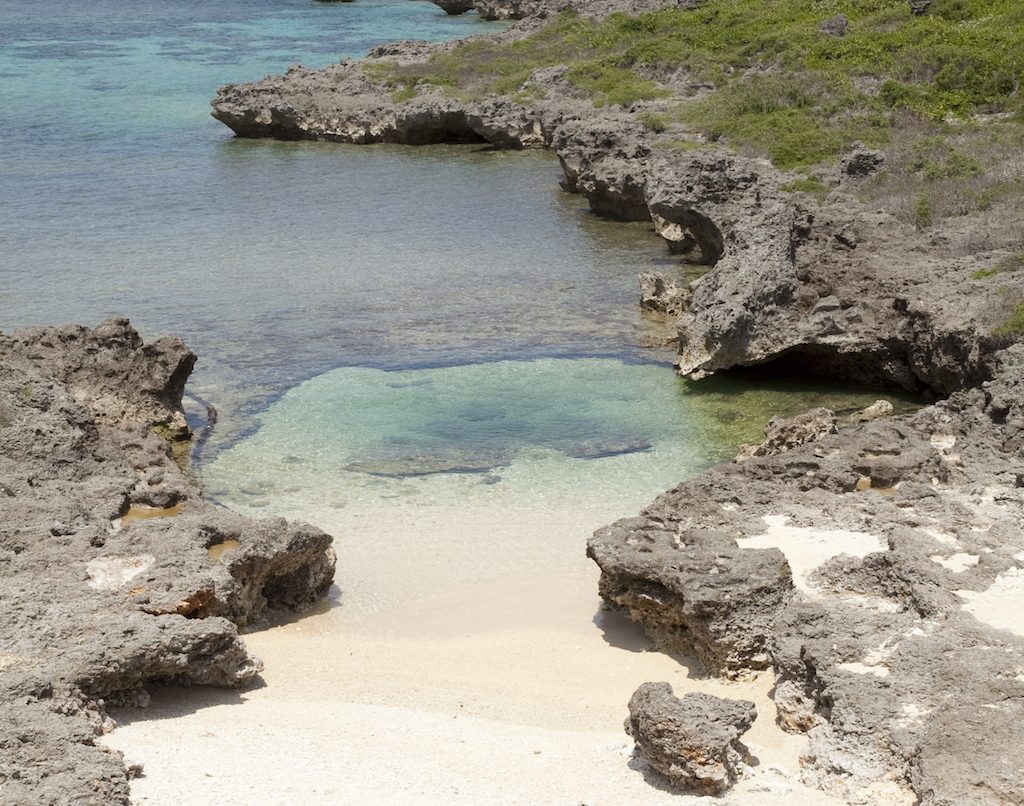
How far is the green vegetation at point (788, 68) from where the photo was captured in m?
30.3

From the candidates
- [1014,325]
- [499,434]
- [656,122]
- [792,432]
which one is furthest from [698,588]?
[656,122]

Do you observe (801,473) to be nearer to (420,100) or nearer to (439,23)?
(420,100)

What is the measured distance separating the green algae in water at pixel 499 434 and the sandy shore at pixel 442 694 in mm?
858

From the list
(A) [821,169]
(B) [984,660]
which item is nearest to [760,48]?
(A) [821,169]

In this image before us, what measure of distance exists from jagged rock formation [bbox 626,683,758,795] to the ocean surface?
20.5 feet

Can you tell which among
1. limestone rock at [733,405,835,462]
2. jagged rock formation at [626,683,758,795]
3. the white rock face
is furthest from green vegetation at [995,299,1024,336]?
A: the white rock face

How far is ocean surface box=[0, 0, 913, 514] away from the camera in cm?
1727

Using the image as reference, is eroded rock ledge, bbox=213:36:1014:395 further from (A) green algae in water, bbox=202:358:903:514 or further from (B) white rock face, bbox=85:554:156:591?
(B) white rock face, bbox=85:554:156:591

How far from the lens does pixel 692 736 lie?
30.5 ft

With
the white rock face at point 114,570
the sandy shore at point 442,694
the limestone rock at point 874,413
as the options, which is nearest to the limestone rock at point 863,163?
the limestone rock at point 874,413

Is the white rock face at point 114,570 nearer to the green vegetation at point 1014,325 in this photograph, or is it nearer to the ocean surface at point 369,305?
the ocean surface at point 369,305

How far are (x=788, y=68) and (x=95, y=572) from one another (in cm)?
2876

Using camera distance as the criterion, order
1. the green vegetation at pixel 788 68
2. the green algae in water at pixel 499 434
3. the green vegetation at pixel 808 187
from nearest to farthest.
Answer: the green algae in water at pixel 499 434, the green vegetation at pixel 808 187, the green vegetation at pixel 788 68

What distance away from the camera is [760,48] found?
38.7m
